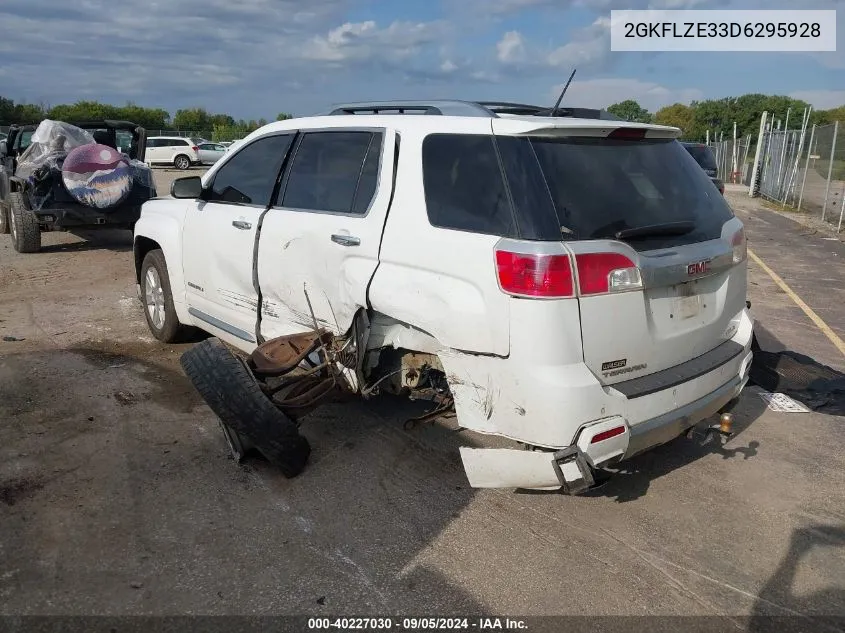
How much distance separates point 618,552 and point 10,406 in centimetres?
A: 388

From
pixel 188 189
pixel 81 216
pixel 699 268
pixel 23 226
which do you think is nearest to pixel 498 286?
pixel 699 268

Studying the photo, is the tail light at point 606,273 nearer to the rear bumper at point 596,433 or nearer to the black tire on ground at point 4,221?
the rear bumper at point 596,433

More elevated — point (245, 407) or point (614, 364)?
point (614, 364)

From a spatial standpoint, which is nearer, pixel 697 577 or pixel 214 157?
pixel 697 577

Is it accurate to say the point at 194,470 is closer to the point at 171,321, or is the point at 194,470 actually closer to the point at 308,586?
the point at 308,586

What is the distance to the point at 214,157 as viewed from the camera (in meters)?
36.0

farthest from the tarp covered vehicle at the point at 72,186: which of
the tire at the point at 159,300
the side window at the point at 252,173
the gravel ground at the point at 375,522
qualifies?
the side window at the point at 252,173

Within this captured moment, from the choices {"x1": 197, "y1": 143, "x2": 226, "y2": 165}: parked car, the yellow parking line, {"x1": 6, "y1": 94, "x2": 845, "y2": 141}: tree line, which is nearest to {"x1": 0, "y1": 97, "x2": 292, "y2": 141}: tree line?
{"x1": 6, "y1": 94, "x2": 845, "y2": 141}: tree line

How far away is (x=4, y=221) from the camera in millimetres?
12961

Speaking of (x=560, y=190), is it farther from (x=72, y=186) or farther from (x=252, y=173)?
(x=72, y=186)

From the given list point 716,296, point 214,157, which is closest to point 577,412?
point 716,296

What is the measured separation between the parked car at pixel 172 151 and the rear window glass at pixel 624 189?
35.0 metres

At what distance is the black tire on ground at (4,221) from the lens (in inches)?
493

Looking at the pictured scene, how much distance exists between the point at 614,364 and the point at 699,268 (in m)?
0.71
